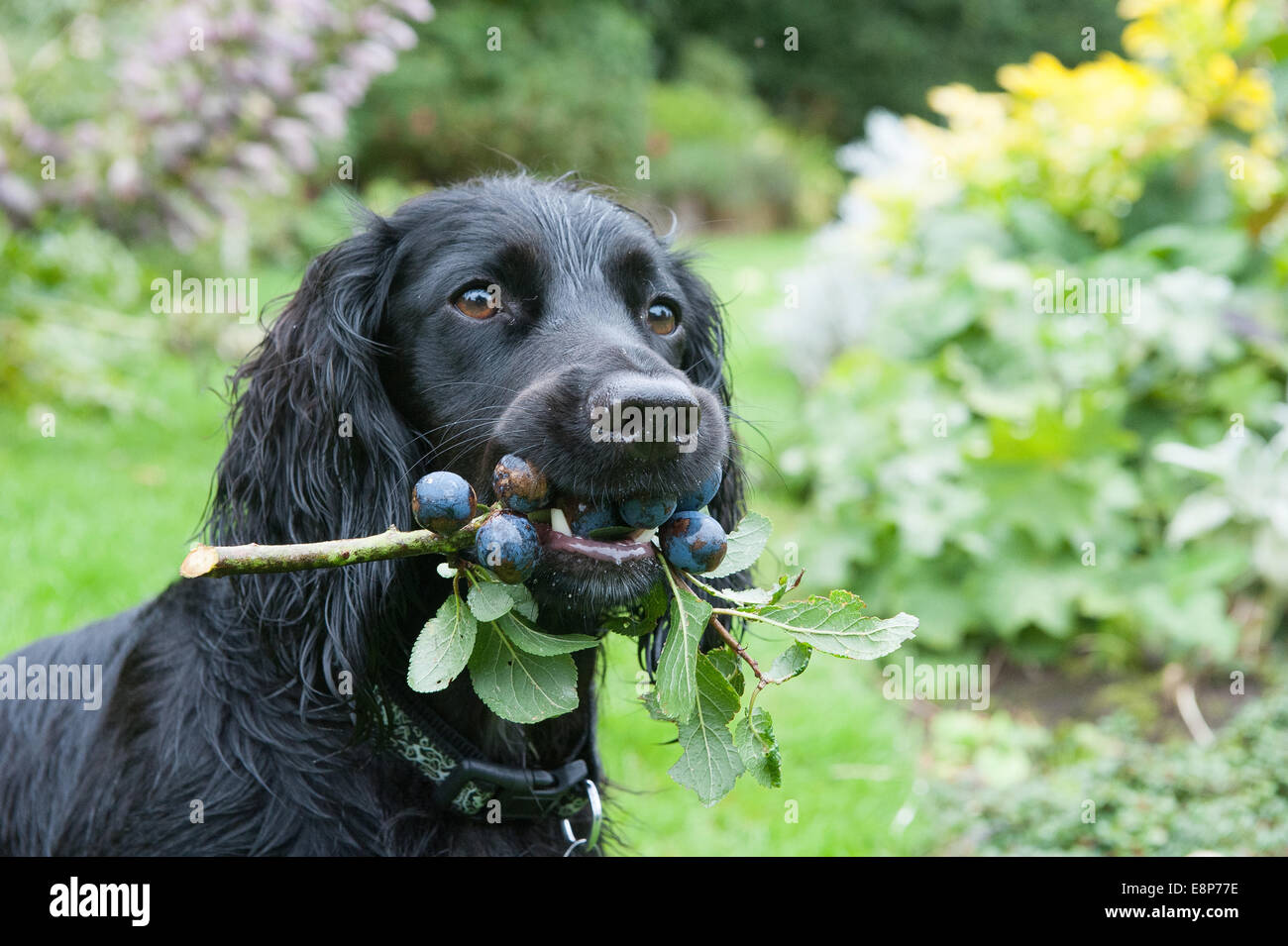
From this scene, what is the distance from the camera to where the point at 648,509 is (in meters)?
1.87

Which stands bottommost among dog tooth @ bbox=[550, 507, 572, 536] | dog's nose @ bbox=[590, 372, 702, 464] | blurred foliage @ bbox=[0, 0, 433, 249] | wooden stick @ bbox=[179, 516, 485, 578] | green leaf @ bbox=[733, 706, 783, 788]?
green leaf @ bbox=[733, 706, 783, 788]

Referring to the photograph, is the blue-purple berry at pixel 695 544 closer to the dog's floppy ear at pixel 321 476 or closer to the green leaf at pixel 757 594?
the green leaf at pixel 757 594

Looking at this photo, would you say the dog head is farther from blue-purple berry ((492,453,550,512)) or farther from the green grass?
the green grass

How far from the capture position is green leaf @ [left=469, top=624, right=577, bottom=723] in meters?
1.85

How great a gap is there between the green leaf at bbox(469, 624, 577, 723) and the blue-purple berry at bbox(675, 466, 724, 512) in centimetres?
33

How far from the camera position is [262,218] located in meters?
8.59

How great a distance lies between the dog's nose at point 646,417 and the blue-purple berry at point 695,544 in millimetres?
113

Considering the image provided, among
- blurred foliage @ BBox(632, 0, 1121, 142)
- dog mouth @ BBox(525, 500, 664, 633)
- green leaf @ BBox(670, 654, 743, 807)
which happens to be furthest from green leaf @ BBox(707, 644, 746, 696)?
blurred foliage @ BBox(632, 0, 1121, 142)

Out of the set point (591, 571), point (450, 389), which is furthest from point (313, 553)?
point (450, 389)

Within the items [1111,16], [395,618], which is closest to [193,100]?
[395,618]

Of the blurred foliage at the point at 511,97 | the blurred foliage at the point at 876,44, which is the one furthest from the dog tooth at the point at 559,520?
the blurred foliage at the point at 876,44

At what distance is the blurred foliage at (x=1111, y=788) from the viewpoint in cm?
352

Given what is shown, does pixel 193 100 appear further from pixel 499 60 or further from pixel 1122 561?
pixel 499 60
